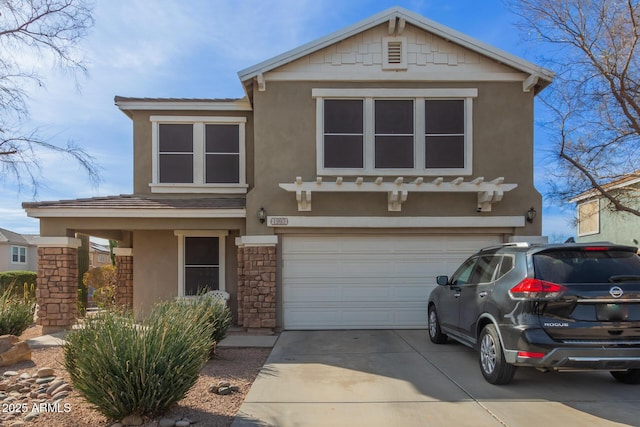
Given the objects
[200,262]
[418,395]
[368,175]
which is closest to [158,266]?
[200,262]

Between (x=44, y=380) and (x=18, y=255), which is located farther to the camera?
(x=18, y=255)

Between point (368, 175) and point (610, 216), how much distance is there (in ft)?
40.2

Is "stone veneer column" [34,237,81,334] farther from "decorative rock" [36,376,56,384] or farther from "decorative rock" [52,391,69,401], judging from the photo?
"decorative rock" [52,391,69,401]

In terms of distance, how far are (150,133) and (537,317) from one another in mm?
10213

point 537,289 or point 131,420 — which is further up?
point 537,289

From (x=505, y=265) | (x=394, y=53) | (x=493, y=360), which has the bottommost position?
(x=493, y=360)

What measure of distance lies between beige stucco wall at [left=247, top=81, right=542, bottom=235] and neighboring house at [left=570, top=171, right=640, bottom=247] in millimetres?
3852

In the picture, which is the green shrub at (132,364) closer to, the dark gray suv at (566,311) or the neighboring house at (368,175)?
the dark gray suv at (566,311)

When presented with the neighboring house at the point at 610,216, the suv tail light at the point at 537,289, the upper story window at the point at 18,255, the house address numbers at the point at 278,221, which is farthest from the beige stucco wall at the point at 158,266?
the upper story window at the point at 18,255

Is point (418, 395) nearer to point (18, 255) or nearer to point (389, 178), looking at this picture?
point (389, 178)

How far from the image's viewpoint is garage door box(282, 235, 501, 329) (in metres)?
10.4

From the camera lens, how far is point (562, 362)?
524 cm

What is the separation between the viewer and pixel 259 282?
1012 centimetres

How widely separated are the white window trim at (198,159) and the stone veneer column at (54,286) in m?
2.62
